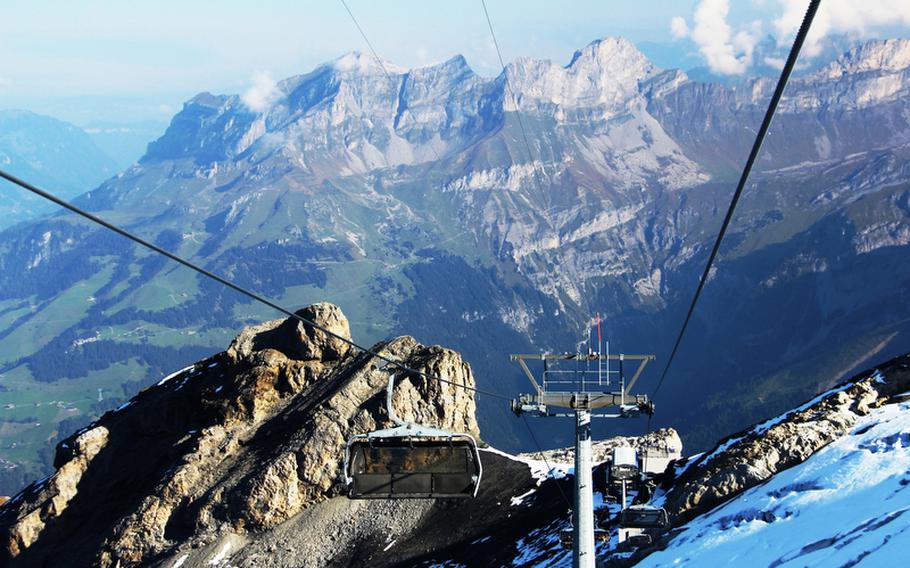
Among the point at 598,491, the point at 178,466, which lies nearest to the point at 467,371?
the point at 598,491

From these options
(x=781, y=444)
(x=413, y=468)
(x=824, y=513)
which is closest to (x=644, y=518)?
(x=824, y=513)

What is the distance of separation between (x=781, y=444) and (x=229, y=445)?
68068 millimetres

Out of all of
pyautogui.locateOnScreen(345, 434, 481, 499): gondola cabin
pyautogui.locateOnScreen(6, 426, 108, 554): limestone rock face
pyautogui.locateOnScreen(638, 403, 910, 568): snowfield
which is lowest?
pyautogui.locateOnScreen(638, 403, 910, 568): snowfield

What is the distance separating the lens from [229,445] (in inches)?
4348

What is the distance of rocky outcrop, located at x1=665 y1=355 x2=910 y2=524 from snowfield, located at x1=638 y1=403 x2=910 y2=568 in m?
2.00

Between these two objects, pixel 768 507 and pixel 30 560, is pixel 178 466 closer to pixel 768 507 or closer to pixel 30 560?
pixel 30 560

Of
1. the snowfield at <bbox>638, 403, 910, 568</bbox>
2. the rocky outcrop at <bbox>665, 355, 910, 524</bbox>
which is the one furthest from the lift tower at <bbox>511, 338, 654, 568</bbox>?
the rocky outcrop at <bbox>665, 355, 910, 524</bbox>

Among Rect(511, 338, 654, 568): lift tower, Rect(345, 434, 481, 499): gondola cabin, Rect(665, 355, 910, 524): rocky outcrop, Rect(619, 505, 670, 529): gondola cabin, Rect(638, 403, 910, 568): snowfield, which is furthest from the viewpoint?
Rect(665, 355, 910, 524): rocky outcrop

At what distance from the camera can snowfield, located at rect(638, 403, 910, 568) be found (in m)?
53.3

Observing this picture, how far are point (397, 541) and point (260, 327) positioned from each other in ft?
154

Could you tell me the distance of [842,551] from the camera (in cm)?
5169

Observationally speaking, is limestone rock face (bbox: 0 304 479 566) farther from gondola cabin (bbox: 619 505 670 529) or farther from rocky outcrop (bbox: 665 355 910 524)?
gondola cabin (bbox: 619 505 670 529)

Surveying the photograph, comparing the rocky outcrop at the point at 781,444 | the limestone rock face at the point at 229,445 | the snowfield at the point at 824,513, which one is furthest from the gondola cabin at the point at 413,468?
the limestone rock face at the point at 229,445

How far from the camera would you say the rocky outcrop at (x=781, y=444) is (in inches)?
2950
